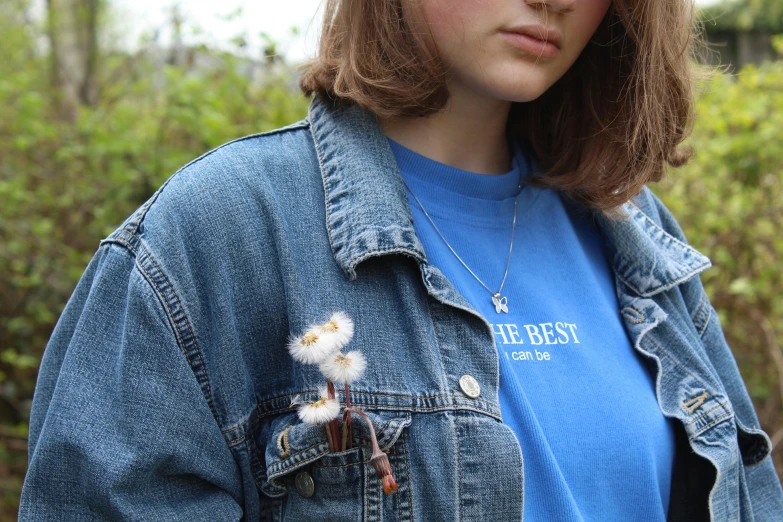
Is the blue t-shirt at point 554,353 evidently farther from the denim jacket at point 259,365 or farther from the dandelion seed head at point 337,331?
the dandelion seed head at point 337,331

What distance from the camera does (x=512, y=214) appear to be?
1619 mm

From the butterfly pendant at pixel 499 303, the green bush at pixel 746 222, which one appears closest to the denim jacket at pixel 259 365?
the butterfly pendant at pixel 499 303

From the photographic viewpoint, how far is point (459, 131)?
158 cm

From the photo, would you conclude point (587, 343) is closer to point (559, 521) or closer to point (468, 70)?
point (559, 521)

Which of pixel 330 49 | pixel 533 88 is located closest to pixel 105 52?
pixel 330 49

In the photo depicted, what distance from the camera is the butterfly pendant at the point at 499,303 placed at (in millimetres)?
1435

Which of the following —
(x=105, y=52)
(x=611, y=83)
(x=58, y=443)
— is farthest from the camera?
(x=105, y=52)

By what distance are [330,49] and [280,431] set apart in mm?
810

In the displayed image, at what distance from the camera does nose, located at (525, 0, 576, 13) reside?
1.39m

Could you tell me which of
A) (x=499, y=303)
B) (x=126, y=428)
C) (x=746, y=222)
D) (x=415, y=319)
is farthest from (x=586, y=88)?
(x=746, y=222)

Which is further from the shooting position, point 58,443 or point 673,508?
point 673,508

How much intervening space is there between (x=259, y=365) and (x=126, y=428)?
0.23 m

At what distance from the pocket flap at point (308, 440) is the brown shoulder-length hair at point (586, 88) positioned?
601 mm

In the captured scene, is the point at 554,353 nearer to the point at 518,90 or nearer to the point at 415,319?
the point at 415,319
